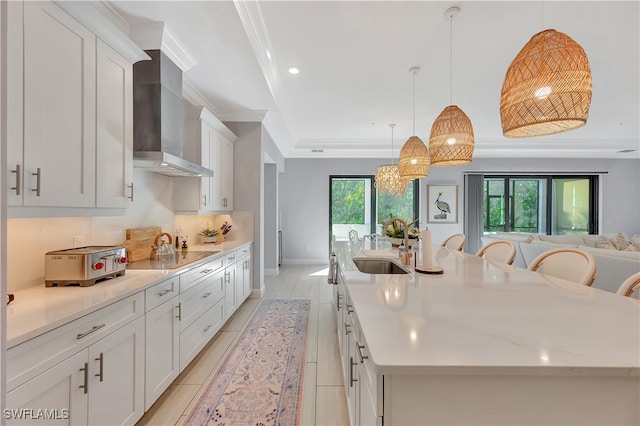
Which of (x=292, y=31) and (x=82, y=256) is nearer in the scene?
(x=82, y=256)

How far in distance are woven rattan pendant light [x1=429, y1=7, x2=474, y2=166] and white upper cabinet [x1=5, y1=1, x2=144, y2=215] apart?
2.32 metres

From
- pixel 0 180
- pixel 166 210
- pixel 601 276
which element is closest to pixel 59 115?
pixel 0 180

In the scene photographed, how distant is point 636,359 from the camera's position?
0.70 metres

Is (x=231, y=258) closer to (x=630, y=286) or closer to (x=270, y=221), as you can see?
(x=270, y=221)

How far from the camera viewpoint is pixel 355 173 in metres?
6.68

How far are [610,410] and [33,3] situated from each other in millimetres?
2577

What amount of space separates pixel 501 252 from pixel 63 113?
3.13 metres

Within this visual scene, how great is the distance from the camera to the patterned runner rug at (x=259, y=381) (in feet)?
5.59

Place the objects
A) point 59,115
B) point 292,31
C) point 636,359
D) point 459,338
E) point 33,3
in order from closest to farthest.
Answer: point 636,359 → point 459,338 → point 33,3 → point 59,115 → point 292,31

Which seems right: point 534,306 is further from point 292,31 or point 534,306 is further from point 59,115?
point 292,31

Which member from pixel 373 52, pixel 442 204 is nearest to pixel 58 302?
pixel 373 52

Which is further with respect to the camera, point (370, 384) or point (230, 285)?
point (230, 285)

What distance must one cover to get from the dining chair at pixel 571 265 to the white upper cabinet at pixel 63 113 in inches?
110

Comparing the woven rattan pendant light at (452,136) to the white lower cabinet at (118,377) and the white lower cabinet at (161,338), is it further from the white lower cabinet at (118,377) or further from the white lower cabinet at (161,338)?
the white lower cabinet at (118,377)
